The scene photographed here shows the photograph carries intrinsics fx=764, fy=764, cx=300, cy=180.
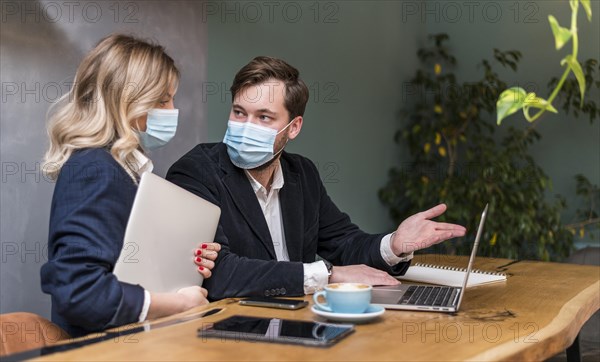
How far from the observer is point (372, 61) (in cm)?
511

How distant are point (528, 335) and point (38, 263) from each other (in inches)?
72.4

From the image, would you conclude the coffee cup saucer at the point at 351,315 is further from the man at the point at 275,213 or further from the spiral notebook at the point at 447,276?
the spiral notebook at the point at 447,276

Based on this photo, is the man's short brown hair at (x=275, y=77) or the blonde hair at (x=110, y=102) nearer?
the blonde hair at (x=110, y=102)

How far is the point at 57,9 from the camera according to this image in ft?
9.08

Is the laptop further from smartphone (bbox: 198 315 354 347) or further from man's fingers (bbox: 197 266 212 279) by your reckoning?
smartphone (bbox: 198 315 354 347)

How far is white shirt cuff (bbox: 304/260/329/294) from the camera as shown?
82.1 inches

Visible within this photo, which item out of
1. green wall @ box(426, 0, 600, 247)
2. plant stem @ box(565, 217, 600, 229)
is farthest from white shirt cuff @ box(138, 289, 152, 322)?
green wall @ box(426, 0, 600, 247)

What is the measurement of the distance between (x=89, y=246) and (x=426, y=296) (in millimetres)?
857

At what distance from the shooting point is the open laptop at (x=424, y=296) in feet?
5.98

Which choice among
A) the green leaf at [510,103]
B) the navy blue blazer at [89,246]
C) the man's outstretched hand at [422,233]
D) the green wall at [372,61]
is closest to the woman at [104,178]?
the navy blue blazer at [89,246]

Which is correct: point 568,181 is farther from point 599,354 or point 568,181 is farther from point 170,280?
point 170,280

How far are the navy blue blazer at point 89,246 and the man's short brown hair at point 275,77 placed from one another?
834 millimetres

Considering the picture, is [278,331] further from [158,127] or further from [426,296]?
[158,127]

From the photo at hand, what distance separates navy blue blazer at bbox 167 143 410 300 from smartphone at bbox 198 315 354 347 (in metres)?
0.41
